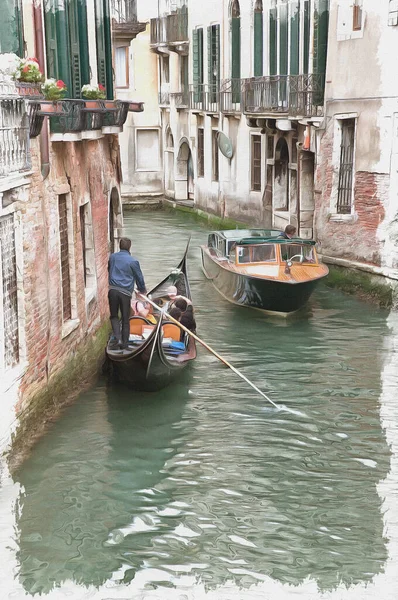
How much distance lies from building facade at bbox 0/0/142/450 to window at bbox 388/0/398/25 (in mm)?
3994

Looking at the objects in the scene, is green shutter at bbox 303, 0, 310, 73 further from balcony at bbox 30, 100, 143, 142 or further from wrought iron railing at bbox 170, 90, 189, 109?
wrought iron railing at bbox 170, 90, 189, 109

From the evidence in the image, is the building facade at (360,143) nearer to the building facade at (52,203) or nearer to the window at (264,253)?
the window at (264,253)

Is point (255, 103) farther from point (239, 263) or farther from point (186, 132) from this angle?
point (186, 132)

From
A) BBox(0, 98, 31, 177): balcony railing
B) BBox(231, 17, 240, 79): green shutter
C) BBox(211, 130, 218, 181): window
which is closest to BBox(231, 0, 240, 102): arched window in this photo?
BBox(231, 17, 240, 79): green shutter

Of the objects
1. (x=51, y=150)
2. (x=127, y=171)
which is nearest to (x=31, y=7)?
(x=51, y=150)

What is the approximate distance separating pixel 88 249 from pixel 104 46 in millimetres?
2741

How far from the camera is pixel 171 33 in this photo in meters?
25.5

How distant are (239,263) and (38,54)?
5765 millimetres

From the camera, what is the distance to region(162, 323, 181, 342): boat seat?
35.1 ft

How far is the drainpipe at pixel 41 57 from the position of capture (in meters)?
8.57

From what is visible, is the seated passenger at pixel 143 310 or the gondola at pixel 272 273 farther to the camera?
the gondola at pixel 272 273

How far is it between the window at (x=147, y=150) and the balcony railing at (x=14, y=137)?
20.8 metres

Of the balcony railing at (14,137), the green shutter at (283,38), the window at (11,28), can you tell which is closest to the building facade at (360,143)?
the green shutter at (283,38)

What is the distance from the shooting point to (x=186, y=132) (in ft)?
85.5
